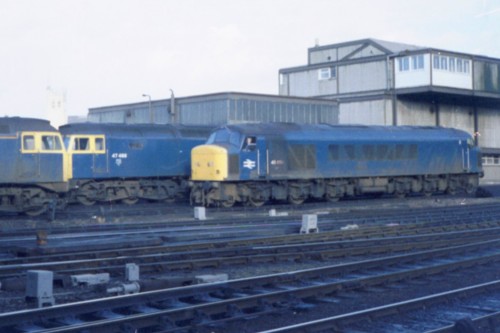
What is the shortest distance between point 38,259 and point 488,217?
52.3ft

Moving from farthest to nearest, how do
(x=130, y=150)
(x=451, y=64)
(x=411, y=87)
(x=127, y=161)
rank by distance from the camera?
(x=451, y=64) → (x=411, y=87) → (x=130, y=150) → (x=127, y=161)

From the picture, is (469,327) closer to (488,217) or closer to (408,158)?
(488,217)

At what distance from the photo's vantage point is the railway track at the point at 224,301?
8609mm

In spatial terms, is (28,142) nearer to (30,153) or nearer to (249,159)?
(30,153)

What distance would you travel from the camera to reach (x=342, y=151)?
1309 inches

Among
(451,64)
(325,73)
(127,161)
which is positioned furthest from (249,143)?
(325,73)

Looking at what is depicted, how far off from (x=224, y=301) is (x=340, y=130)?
25.0m

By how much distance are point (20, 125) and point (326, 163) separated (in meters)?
13.7

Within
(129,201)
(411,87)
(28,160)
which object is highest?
(411,87)

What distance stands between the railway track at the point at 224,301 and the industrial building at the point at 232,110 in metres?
33.2

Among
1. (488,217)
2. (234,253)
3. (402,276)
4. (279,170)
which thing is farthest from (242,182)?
(402,276)

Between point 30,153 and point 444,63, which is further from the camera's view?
point 444,63

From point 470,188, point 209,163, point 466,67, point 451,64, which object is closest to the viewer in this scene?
point 209,163

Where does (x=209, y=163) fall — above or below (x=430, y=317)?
above
